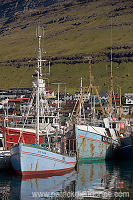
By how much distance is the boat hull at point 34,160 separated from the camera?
49.8m

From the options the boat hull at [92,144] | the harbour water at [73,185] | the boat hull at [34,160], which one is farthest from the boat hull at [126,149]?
the boat hull at [34,160]

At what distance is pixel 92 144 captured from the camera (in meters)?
63.6

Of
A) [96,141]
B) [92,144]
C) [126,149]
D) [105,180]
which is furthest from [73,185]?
[126,149]

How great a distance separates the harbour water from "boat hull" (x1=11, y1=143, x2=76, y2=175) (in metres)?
1.11

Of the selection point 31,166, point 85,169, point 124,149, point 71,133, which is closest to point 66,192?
point 31,166

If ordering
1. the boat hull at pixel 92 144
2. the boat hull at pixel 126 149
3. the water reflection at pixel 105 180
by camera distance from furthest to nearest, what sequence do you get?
the boat hull at pixel 126 149 → the boat hull at pixel 92 144 → the water reflection at pixel 105 180

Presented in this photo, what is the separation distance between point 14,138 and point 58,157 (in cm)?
1276

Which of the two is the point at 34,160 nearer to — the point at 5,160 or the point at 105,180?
the point at 5,160

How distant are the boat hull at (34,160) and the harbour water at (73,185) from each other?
111 cm

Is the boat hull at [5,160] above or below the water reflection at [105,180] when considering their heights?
above

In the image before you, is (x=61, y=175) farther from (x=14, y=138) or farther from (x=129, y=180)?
(x=14, y=138)

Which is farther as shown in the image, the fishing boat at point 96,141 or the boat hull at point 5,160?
the fishing boat at point 96,141

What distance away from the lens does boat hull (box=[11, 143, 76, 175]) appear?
49812 millimetres

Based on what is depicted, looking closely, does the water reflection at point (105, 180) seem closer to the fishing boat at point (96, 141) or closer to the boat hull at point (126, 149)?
the fishing boat at point (96, 141)
